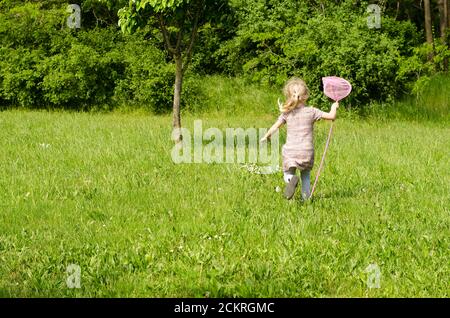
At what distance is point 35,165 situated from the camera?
30.0 feet

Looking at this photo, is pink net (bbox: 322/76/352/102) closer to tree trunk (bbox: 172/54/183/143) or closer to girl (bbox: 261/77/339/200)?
girl (bbox: 261/77/339/200)

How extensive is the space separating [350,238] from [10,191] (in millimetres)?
4211

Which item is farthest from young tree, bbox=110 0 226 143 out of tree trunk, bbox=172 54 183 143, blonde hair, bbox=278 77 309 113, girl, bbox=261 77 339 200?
girl, bbox=261 77 339 200

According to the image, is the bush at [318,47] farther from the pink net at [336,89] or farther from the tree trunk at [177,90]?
the pink net at [336,89]

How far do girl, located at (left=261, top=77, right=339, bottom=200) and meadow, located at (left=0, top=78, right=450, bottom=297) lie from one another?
40cm

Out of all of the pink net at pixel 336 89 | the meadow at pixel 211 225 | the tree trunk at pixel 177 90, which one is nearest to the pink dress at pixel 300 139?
the pink net at pixel 336 89

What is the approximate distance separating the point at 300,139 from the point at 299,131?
0.10 meters

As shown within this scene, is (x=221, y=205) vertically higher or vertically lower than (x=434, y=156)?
higher

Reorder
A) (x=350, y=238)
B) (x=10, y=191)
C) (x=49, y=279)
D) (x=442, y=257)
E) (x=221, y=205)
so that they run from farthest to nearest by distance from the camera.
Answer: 1. (x=10, y=191)
2. (x=221, y=205)
3. (x=350, y=238)
4. (x=442, y=257)
5. (x=49, y=279)

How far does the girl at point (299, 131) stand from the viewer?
7.12 metres

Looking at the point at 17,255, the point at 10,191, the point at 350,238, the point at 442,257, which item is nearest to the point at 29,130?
the point at 10,191
